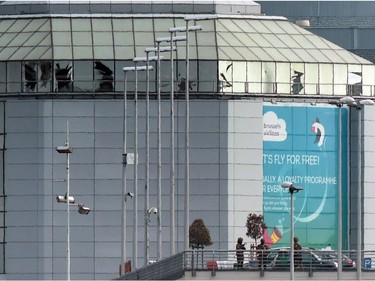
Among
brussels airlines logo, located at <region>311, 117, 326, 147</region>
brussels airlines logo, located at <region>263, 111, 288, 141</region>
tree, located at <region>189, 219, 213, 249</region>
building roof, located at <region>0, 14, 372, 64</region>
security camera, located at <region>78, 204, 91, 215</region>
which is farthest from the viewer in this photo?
building roof, located at <region>0, 14, 372, 64</region>

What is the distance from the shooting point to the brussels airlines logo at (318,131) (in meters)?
138

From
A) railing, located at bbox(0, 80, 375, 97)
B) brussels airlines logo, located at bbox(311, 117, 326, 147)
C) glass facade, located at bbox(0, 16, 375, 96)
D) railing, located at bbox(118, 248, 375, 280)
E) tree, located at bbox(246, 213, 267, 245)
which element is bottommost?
railing, located at bbox(118, 248, 375, 280)

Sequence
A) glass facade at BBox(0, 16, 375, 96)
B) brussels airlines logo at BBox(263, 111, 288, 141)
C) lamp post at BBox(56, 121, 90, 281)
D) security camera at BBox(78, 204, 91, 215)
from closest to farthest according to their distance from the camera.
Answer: lamp post at BBox(56, 121, 90, 281) < security camera at BBox(78, 204, 91, 215) < brussels airlines logo at BBox(263, 111, 288, 141) < glass facade at BBox(0, 16, 375, 96)

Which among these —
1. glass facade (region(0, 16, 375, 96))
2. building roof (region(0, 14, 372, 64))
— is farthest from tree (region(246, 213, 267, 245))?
building roof (region(0, 14, 372, 64))

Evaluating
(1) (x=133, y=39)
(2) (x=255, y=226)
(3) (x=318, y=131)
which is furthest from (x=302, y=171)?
(1) (x=133, y=39)

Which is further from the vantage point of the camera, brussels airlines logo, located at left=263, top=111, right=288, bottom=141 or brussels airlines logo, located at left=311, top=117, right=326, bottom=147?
brussels airlines logo, located at left=311, top=117, right=326, bottom=147

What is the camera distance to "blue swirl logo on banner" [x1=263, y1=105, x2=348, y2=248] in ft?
449

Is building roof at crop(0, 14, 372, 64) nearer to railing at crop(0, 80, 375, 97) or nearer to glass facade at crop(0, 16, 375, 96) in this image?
glass facade at crop(0, 16, 375, 96)

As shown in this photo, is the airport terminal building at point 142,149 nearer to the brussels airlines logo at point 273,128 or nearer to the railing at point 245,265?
the brussels airlines logo at point 273,128

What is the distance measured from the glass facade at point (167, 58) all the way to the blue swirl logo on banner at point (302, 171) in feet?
7.32

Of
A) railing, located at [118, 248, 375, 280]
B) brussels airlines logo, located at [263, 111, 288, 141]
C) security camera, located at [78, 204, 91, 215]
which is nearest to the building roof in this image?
brussels airlines logo, located at [263, 111, 288, 141]

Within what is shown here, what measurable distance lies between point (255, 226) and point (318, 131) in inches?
358

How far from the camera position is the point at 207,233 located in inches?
5138

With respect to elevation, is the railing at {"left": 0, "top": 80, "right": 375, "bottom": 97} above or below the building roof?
below
